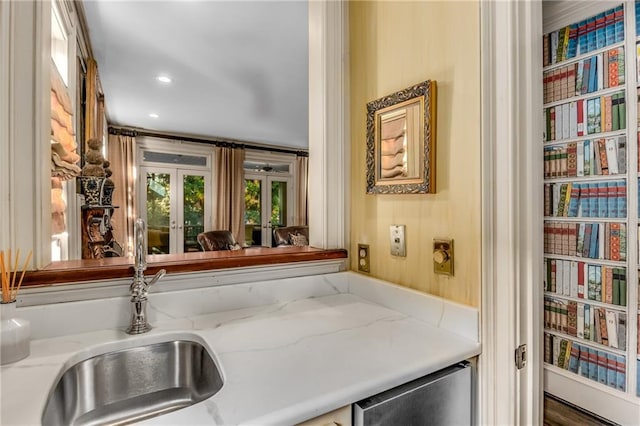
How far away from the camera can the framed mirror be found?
106cm

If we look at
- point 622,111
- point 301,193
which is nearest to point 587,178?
point 622,111

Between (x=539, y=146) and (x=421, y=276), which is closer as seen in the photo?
(x=539, y=146)

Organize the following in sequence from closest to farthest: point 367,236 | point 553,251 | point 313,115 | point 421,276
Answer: point 421,276 → point 367,236 → point 313,115 → point 553,251

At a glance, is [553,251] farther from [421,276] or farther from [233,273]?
[233,273]

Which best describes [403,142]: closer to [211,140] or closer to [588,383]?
[588,383]

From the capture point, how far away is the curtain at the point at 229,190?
20.3ft

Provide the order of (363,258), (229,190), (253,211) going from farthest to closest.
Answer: (253,211), (229,190), (363,258)

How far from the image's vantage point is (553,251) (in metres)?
2.29

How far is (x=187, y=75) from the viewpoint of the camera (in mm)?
3281

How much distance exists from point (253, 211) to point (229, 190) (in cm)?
77

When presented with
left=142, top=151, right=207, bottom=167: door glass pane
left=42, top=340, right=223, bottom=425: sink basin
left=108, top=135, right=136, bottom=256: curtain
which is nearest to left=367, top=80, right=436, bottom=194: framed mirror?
left=42, top=340, right=223, bottom=425: sink basin

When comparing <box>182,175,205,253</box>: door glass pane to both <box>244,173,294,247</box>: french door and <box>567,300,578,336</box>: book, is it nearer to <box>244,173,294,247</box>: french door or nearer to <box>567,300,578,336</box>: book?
<box>244,173,294,247</box>: french door

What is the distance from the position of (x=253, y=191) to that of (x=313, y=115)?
5513 mm

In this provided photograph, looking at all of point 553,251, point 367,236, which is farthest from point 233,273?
point 553,251
